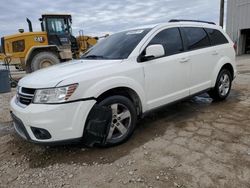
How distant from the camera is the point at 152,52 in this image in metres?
3.60

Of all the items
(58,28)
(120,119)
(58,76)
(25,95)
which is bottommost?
(120,119)

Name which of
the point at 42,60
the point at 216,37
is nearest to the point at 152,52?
the point at 216,37

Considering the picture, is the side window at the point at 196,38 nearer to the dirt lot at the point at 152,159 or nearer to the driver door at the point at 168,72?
the driver door at the point at 168,72

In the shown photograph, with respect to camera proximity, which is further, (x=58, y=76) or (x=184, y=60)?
(x=184, y=60)

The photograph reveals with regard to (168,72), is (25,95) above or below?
below

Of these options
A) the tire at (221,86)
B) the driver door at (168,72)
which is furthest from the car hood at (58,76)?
the tire at (221,86)

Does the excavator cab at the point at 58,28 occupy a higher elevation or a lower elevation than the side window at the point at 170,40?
higher

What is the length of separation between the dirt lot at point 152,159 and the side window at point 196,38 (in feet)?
4.63

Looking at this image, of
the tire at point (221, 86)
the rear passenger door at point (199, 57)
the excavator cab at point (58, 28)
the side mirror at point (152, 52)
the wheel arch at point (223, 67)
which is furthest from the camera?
the excavator cab at point (58, 28)

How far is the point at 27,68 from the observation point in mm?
11422

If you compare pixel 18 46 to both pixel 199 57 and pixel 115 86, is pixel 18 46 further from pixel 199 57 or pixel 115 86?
pixel 115 86

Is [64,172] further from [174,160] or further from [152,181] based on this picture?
[174,160]

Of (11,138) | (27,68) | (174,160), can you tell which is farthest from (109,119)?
(27,68)

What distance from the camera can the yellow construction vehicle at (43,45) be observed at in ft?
37.6
